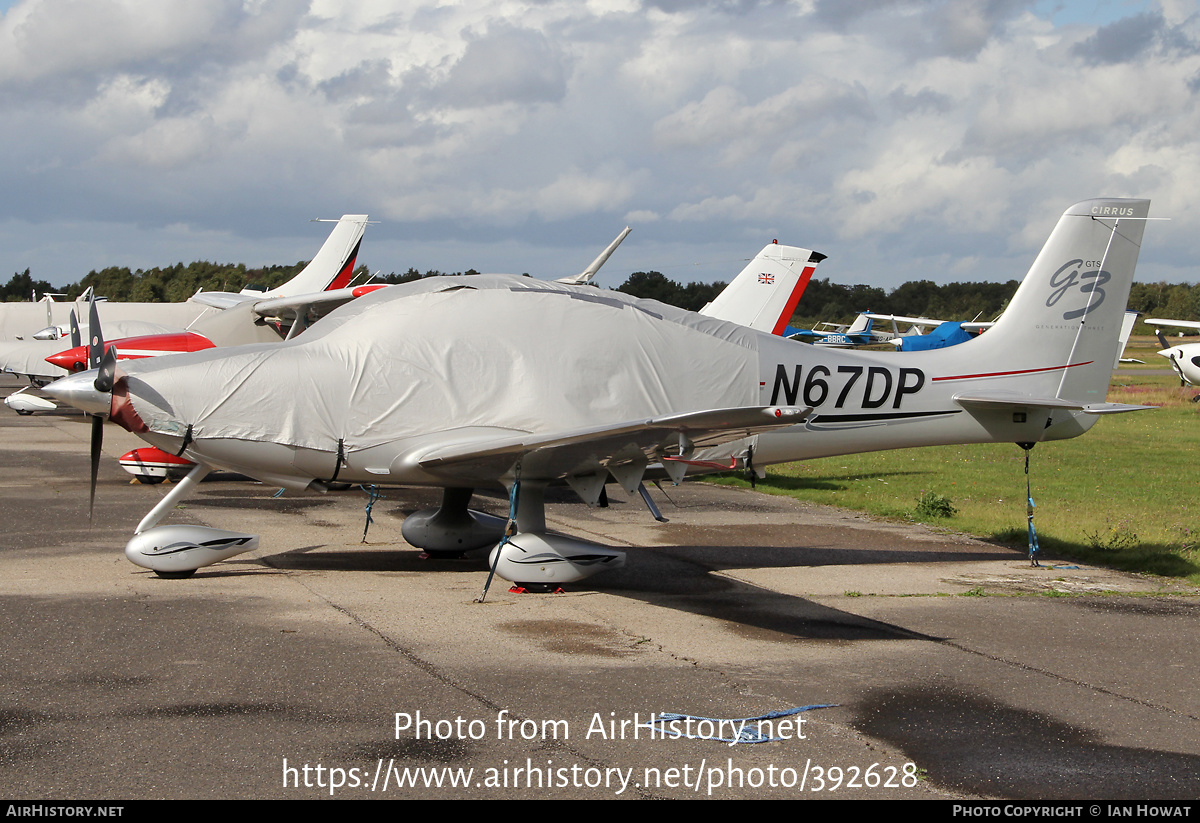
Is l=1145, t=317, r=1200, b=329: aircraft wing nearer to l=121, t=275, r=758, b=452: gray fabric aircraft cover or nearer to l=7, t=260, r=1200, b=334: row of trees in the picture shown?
l=121, t=275, r=758, b=452: gray fabric aircraft cover

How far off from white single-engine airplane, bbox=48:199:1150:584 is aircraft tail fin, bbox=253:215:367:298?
21618mm

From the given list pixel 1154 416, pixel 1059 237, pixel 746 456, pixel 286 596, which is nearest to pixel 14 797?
pixel 286 596

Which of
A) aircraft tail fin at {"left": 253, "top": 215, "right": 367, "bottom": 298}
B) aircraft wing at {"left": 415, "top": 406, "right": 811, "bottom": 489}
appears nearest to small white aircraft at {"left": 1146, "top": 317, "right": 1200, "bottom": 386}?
aircraft tail fin at {"left": 253, "top": 215, "right": 367, "bottom": 298}

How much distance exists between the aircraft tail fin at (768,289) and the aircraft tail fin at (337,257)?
15.4m

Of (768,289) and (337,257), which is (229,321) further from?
(337,257)

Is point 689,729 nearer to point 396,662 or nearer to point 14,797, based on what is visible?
point 396,662

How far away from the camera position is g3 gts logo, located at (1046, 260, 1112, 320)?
1107 centimetres

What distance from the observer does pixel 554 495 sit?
15609 millimetres

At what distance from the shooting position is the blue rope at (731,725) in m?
5.31

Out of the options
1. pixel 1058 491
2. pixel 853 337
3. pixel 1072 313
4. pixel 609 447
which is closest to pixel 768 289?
pixel 1058 491

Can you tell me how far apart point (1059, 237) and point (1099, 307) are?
0.88 meters

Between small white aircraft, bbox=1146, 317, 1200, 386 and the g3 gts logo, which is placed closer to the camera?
the g3 gts logo

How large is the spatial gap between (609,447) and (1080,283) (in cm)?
621
